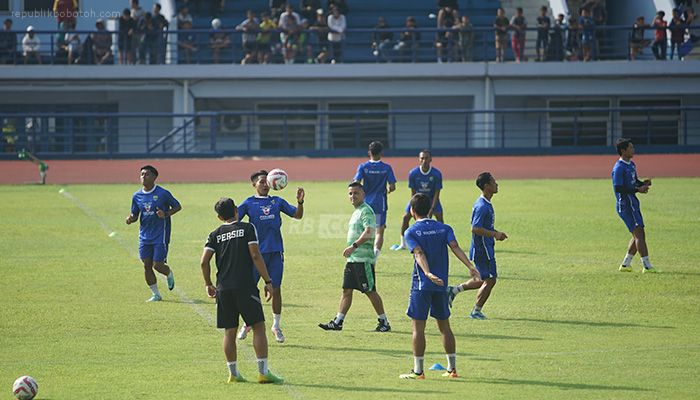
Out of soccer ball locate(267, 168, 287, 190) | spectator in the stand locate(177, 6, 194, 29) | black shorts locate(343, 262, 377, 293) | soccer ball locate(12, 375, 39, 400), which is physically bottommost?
soccer ball locate(12, 375, 39, 400)

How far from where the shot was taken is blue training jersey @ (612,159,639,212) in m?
19.9

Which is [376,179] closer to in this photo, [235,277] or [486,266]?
[486,266]

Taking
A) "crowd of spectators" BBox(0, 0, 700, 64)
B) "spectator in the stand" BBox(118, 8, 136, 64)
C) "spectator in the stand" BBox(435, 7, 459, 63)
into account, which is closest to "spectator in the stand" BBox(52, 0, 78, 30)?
"crowd of spectators" BBox(0, 0, 700, 64)

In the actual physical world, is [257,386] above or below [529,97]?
below

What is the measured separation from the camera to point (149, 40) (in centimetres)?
4416

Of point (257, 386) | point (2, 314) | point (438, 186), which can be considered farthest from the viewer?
point (438, 186)

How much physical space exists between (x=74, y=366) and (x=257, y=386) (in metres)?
2.58

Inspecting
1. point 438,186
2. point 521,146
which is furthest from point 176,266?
point 521,146

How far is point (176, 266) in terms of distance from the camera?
72.4ft

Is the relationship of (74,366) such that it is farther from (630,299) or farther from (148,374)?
(630,299)

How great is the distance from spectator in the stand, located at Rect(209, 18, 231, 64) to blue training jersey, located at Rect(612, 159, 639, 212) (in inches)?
1021

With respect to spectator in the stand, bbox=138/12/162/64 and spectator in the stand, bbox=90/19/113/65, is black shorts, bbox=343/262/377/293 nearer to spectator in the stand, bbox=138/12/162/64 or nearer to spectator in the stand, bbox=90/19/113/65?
spectator in the stand, bbox=138/12/162/64

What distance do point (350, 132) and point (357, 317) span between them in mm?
27820

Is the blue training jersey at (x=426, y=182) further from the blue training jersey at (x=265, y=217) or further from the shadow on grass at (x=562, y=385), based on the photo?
the shadow on grass at (x=562, y=385)
